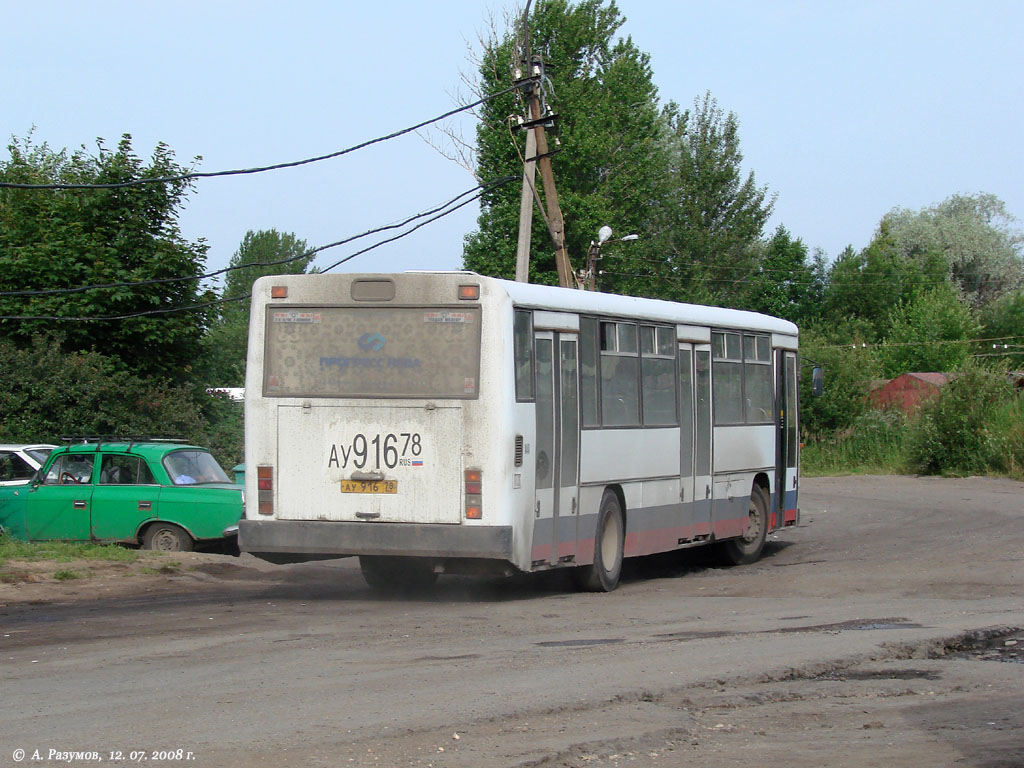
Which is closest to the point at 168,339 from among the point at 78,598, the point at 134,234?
the point at 134,234

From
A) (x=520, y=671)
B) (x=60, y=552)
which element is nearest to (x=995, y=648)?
(x=520, y=671)

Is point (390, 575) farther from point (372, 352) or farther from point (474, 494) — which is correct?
point (372, 352)

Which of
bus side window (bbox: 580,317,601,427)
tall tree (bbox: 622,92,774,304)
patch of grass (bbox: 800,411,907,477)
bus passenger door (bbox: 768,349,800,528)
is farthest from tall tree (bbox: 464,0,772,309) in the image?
bus side window (bbox: 580,317,601,427)

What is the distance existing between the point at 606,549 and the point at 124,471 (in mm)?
6995

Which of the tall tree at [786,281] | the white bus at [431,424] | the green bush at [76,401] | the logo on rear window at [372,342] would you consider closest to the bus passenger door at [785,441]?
the white bus at [431,424]

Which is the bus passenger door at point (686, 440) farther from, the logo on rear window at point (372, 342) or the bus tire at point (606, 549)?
the logo on rear window at point (372, 342)

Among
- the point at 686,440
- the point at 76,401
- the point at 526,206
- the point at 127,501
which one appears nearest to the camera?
the point at 686,440

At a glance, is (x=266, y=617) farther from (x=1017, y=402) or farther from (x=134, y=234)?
(x=1017, y=402)

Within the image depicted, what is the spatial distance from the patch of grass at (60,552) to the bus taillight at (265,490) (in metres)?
3.74

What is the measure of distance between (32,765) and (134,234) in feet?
77.1

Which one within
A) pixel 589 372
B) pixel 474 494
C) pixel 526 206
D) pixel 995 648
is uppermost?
pixel 526 206

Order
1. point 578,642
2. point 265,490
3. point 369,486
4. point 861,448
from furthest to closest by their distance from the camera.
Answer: point 861,448, point 265,490, point 369,486, point 578,642

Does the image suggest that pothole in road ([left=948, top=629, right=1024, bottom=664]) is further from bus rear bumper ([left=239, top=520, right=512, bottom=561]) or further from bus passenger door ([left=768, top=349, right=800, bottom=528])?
bus passenger door ([left=768, top=349, right=800, bottom=528])

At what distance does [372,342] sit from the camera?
12.3 metres
